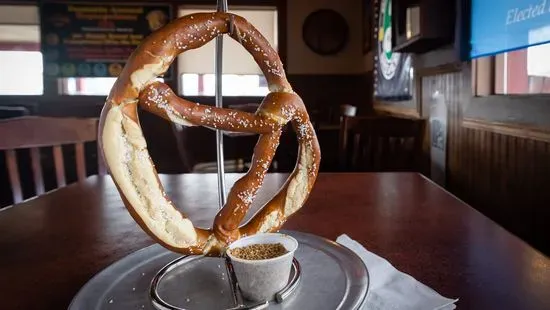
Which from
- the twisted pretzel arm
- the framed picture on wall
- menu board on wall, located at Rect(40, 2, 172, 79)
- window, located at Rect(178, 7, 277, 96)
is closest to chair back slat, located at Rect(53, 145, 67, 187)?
the twisted pretzel arm

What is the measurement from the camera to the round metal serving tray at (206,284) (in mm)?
596

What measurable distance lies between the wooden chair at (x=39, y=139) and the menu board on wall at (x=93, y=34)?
4.52 meters

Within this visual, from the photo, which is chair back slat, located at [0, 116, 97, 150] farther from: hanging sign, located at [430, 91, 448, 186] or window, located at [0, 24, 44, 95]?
window, located at [0, 24, 44, 95]

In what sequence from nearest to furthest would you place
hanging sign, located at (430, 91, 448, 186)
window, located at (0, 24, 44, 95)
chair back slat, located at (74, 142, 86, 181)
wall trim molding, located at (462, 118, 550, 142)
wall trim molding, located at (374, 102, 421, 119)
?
wall trim molding, located at (462, 118, 550, 142) < chair back slat, located at (74, 142, 86, 181) < hanging sign, located at (430, 91, 448, 186) < wall trim molding, located at (374, 102, 421, 119) < window, located at (0, 24, 44, 95)

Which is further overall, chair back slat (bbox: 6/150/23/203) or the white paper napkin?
chair back slat (bbox: 6/150/23/203)

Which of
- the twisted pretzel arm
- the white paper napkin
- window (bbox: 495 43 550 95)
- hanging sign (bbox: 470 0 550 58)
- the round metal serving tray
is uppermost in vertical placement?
hanging sign (bbox: 470 0 550 58)

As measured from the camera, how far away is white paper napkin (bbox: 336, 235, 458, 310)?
1.99 ft

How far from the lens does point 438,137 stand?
Result: 2.85m

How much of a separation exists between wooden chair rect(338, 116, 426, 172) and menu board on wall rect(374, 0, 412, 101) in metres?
1.53

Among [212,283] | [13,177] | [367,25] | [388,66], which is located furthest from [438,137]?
[367,25]

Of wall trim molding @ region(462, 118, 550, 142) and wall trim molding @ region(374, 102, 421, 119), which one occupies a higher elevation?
wall trim molding @ region(374, 102, 421, 119)

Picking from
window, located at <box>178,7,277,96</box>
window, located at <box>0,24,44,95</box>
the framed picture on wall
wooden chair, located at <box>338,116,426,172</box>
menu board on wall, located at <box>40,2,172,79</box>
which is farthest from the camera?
window, located at <box>178,7,277,96</box>

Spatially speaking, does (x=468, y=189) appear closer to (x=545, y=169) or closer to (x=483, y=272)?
(x=545, y=169)

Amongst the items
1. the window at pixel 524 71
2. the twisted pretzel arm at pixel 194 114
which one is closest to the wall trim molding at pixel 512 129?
the window at pixel 524 71
